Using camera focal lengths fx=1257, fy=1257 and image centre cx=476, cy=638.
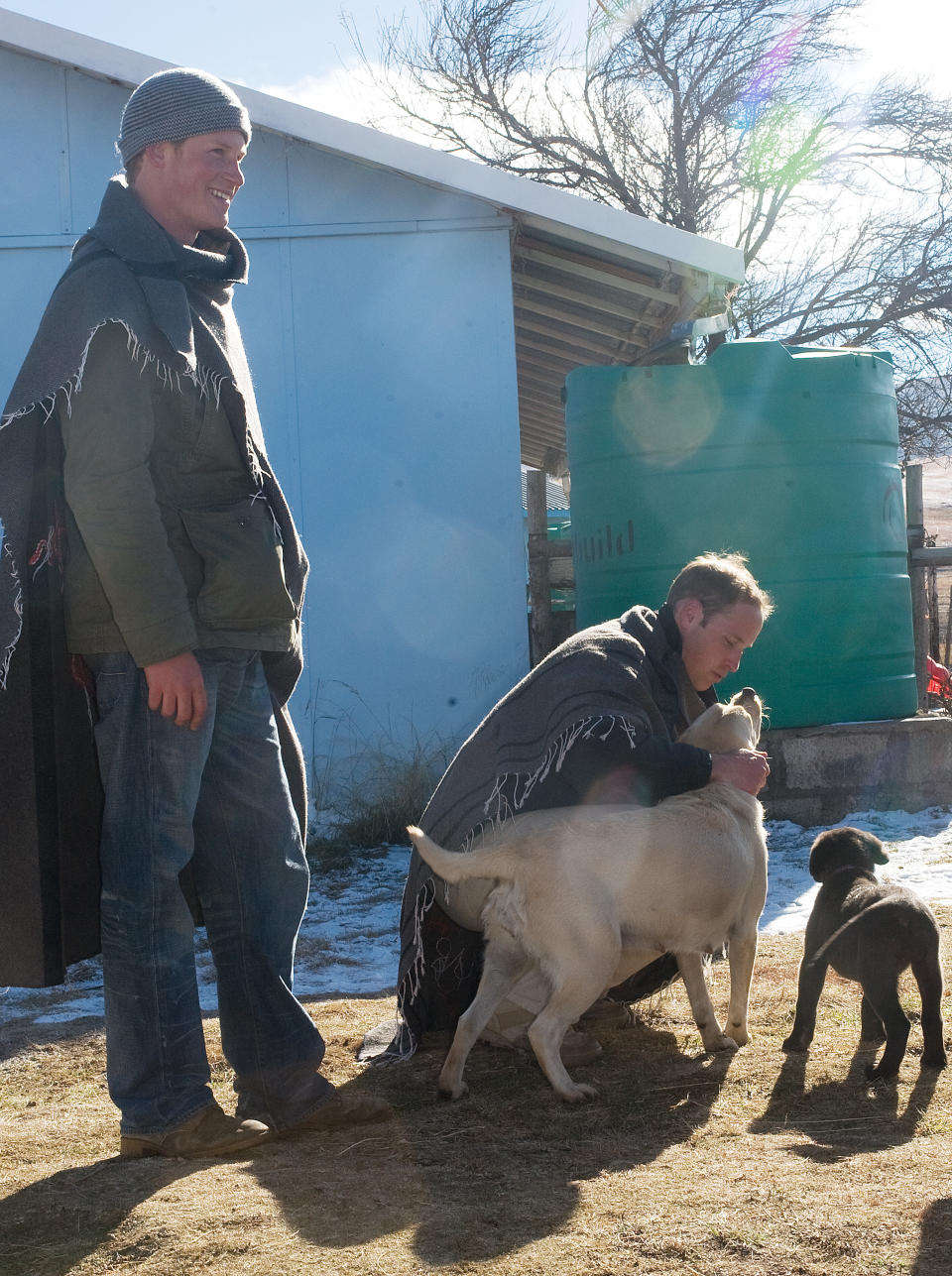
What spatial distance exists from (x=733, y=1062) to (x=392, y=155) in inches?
228

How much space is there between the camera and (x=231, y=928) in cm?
283

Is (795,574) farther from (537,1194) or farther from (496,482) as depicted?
(537,1194)

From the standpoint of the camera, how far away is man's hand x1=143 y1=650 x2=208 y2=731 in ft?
8.42

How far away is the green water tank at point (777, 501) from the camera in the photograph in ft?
22.6

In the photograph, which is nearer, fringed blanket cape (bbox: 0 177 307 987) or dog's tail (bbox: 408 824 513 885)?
fringed blanket cape (bbox: 0 177 307 987)

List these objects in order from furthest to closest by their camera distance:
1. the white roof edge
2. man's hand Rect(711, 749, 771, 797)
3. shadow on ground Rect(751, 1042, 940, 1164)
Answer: the white roof edge
man's hand Rect(711, 749, 771, 797)
shadow on ground Rect(751, 1042, 940, 1164)

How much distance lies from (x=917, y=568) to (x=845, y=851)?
462 cm

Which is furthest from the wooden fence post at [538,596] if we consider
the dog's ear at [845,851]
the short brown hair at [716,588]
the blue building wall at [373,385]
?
the short brown hair at [716,588]

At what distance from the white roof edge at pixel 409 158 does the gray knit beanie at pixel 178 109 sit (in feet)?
15.9

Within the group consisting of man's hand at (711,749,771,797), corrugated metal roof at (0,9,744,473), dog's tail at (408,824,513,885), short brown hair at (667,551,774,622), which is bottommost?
dog's tail at (408,824,513,885)

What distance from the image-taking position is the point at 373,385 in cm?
776

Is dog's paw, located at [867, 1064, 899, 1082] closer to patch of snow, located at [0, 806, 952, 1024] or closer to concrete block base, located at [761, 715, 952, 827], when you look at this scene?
patch of snow, located at [0, 806, 952, 1024]

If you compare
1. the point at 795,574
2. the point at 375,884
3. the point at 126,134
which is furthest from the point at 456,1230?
the point at 795,574

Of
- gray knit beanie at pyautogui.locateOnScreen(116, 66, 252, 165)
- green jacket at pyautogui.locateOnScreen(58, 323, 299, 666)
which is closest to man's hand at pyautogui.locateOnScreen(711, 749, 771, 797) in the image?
green jacket at pyautogui.locateOnScreen(58, 323, 299, 666)
